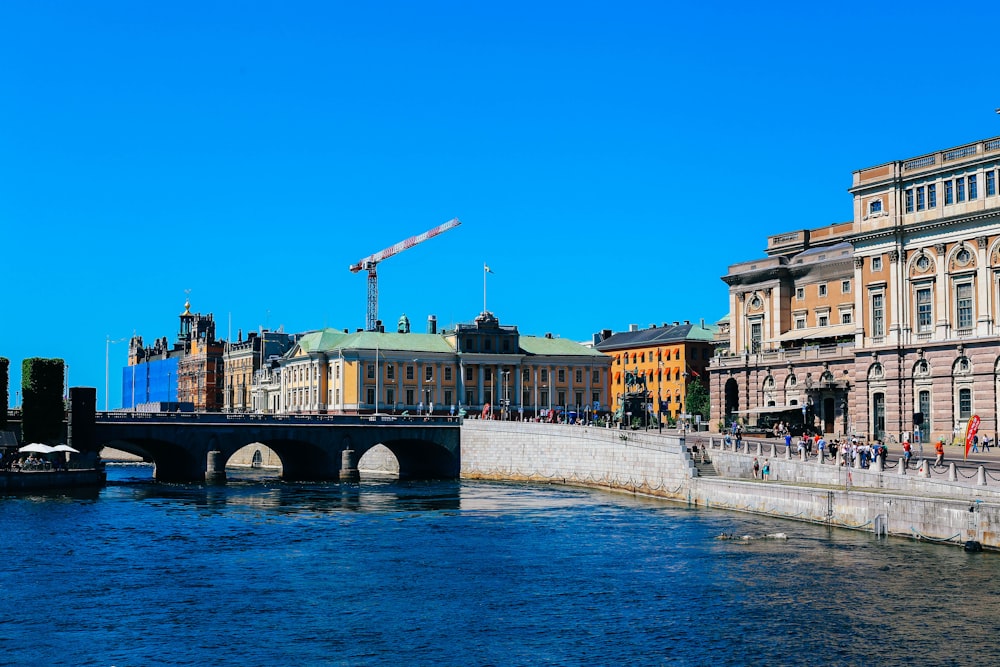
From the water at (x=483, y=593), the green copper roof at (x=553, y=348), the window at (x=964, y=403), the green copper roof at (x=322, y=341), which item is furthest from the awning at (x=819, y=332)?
the green copper roof at (x=322, y=341)

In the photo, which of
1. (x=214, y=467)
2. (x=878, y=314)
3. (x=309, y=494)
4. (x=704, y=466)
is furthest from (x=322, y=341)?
(x=704, y=466)

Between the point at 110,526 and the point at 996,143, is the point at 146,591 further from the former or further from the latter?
the point at 996,143

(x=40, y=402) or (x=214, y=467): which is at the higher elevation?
(x=40, y=402)

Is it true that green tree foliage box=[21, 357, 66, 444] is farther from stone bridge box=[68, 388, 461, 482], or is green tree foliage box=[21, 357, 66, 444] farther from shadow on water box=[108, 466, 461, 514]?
shadow on water box=[108, 466, 461, 514]

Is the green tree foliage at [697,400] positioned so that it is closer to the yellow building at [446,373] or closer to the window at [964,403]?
the yellow building at [446,373]

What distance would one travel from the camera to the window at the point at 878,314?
101812 millimetres

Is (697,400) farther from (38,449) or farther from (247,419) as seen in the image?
(38,449)

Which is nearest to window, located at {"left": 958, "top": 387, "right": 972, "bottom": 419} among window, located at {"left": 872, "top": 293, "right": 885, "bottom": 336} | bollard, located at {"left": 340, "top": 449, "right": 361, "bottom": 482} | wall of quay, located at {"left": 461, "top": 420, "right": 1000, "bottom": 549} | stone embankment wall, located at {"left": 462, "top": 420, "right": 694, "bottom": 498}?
window, located at {"left": 872, "top": 293, "right": 885, "bottom": 336}

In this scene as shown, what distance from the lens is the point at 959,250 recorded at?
94.2 meters

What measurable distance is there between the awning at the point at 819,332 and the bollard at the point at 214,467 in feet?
182

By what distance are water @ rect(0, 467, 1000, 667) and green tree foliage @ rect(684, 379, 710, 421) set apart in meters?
93.0

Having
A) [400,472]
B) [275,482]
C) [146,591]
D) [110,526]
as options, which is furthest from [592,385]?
[146,591]

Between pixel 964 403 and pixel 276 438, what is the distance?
6163cm

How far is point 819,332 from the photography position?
115625 millimetres
